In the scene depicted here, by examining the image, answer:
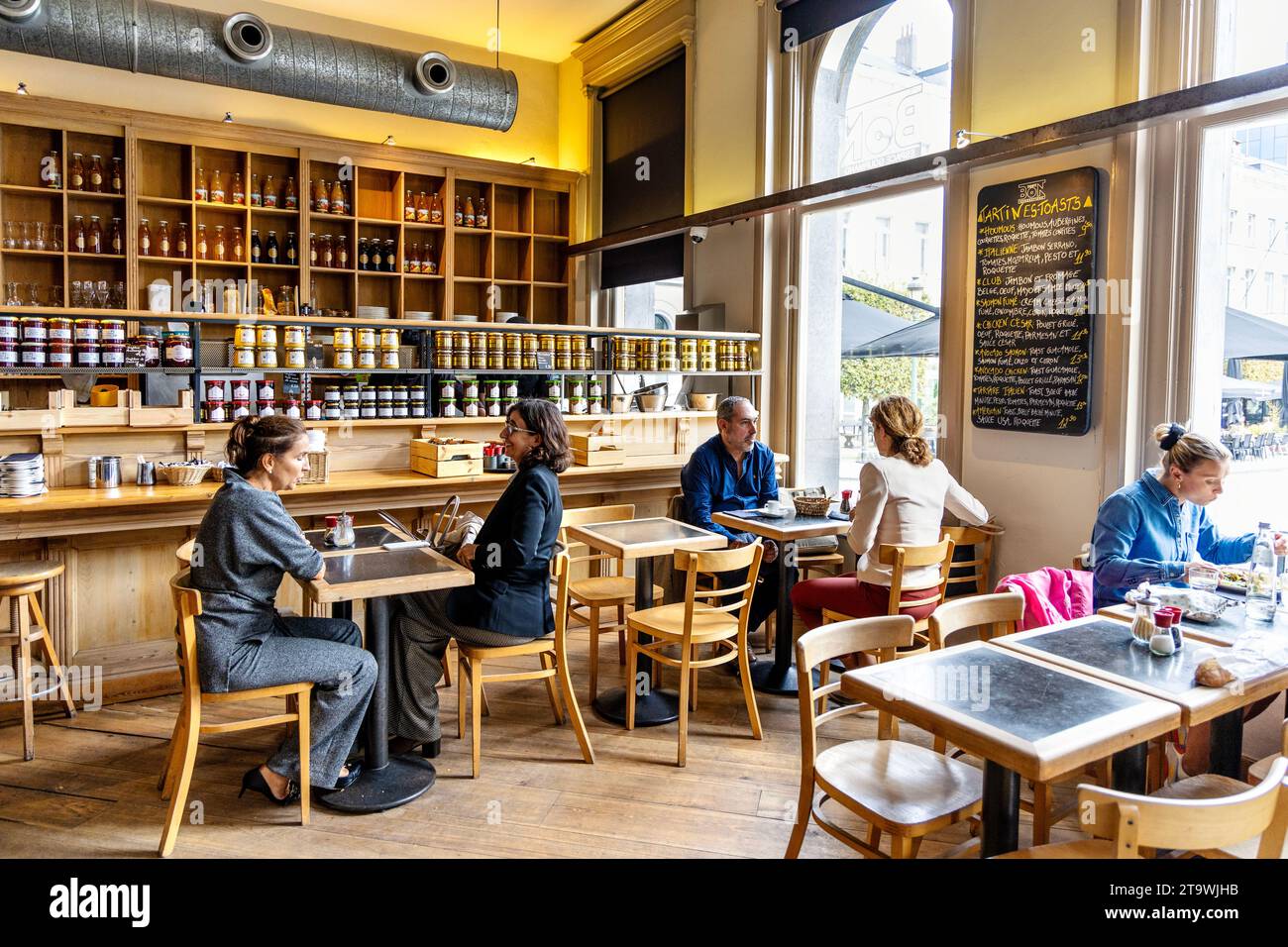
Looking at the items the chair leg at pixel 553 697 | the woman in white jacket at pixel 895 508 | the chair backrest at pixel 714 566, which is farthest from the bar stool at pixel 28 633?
the woman in white jacket at pixel 895 508

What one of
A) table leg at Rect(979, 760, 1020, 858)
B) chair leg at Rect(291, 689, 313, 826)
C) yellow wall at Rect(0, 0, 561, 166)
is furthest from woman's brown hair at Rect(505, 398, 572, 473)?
yellow wall at Rect(0, 0, 561, 166)

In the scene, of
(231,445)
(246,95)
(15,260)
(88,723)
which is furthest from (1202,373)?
(15,260)

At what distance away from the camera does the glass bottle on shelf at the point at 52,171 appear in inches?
242

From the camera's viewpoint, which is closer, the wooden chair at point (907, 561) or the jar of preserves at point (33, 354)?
the wooden chair at point (907, 561)

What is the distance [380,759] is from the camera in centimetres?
330

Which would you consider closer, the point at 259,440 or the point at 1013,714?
the point at 1013,714

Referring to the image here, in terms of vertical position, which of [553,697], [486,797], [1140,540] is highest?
[1140,540]

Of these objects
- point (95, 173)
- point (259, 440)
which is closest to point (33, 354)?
point (259, 440)

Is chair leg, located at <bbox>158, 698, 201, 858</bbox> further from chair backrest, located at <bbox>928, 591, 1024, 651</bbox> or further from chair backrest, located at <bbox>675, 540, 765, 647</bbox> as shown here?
chair backrest, located at <bbox>928, 591, 1024, 651</bbox>

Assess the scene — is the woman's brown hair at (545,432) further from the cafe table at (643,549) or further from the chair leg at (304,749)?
the chair leg at (304,749)

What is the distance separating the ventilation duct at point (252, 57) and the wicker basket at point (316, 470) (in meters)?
2.63

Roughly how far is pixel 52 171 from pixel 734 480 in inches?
207

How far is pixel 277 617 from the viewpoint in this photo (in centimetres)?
332

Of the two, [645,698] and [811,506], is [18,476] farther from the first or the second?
[811,506]
